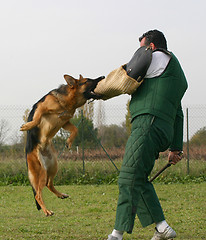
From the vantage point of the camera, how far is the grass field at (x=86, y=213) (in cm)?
510

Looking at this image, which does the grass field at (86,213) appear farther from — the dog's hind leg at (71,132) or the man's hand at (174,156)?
the man's hand at (174,156)

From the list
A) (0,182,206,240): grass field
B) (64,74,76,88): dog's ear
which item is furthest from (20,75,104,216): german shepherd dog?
(0,182,206,240): grass field

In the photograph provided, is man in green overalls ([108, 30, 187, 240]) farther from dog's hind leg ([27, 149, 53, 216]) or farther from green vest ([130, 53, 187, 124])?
dog's hind leg ([27, 149, 53, 216])

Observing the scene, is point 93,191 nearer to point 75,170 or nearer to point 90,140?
point 75,170

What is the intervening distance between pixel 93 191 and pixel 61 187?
0.97m

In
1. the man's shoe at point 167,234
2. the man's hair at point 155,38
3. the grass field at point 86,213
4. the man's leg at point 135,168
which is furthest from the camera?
the grass field at point 86,213

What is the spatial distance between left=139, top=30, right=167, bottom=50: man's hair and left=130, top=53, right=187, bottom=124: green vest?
0.59ft

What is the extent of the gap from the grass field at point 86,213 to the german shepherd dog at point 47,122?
0.26m

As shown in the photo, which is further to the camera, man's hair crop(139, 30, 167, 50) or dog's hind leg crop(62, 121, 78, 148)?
man's hair crop(139, 30, 167, 50)

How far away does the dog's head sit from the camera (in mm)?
3160

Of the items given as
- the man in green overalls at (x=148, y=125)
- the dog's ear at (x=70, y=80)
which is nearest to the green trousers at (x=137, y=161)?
the man in green overalls at (x=148, y=125)

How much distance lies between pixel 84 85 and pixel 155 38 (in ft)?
3.21

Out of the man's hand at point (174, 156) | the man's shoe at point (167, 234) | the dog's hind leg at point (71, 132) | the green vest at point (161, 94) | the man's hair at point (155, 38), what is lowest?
the man's shoe at point (167, 234)

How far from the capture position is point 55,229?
213 inches
